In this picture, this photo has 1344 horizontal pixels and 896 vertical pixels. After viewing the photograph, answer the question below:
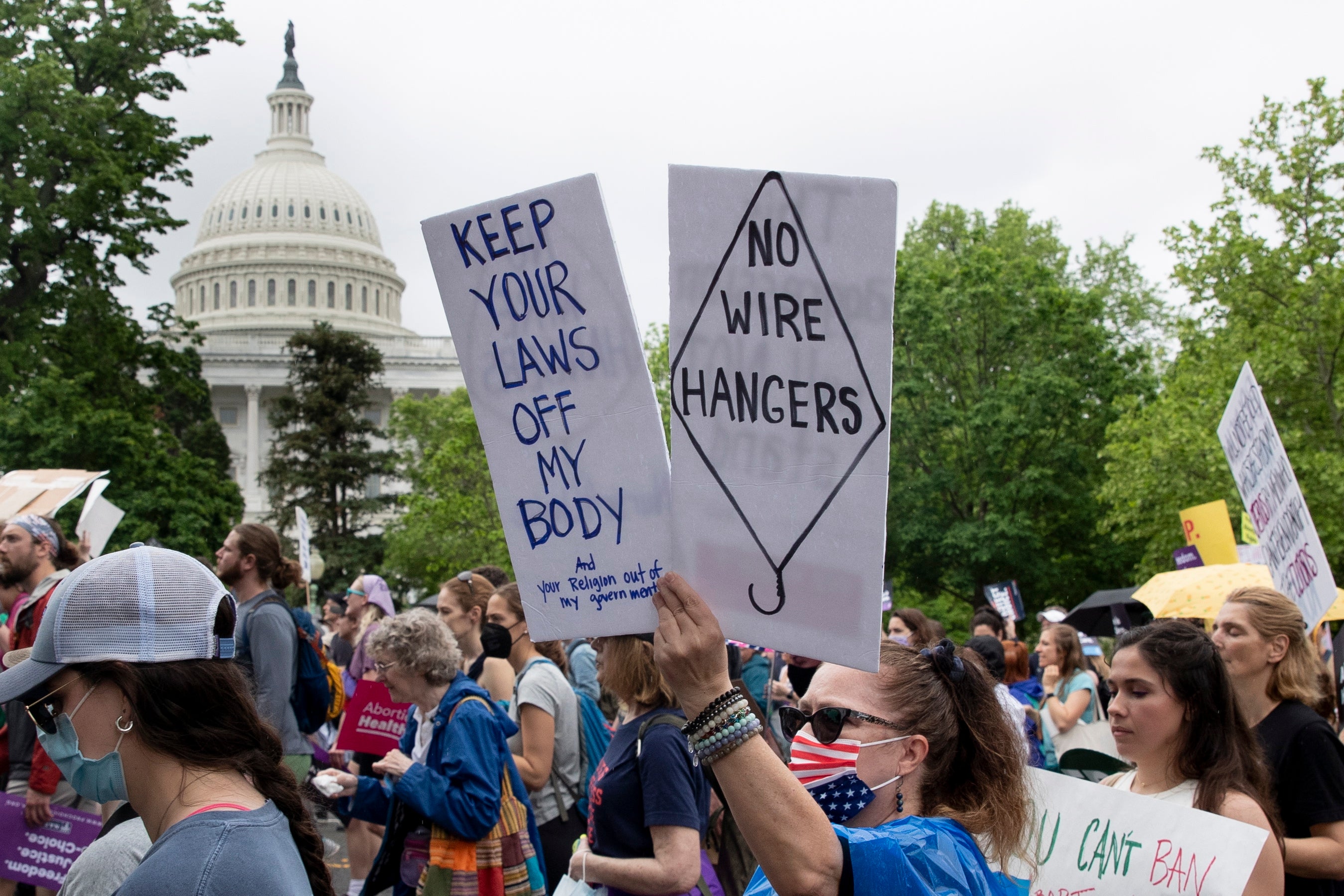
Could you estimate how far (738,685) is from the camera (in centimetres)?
377

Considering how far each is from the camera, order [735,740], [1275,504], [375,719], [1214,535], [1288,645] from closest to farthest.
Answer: [735,740], [1288,645], [1275,504], [375,719], [1214,535]

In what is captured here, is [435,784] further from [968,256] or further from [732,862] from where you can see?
[968,256]

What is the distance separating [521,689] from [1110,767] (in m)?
2.38

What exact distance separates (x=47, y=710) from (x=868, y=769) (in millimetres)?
1498

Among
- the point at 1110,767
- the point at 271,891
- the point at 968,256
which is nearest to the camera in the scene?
the point at 271,891

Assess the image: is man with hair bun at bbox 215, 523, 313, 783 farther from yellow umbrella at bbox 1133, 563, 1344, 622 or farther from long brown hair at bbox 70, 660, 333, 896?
yellow umbrella at bbox 1133, 563, 1344, 622

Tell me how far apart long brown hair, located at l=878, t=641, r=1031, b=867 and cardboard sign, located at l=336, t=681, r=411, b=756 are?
11.5ft

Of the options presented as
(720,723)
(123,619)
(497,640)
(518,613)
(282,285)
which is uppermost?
(282,285)

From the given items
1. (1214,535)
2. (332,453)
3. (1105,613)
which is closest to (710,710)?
(1214,535)

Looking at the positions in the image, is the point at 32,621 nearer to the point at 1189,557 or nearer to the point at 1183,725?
the point at 1183,725

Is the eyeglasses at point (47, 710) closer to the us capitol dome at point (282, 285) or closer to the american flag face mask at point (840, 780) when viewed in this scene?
the american flag face mask at point (840, 780)

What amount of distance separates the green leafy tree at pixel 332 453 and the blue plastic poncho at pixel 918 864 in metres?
54.8

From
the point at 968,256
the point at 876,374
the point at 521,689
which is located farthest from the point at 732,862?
the point at 968,256

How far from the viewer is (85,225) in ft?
71.0
